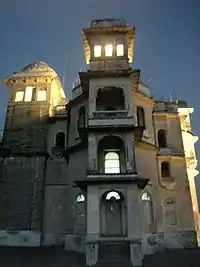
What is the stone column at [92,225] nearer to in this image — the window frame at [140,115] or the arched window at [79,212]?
the arched window at [79,212]

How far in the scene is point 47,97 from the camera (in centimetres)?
3147

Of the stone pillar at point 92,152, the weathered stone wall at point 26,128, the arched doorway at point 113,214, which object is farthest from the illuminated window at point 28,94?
the arched doorway at point 113,214

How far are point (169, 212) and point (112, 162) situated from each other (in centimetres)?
729

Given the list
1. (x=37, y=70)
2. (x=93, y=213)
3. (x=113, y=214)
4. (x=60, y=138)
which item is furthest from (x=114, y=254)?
(x=37, y=70)

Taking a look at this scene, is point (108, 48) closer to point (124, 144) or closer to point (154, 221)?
point (124, 144)

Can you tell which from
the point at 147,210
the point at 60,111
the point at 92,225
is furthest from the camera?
the point at 60,111

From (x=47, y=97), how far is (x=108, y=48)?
8.57 meters

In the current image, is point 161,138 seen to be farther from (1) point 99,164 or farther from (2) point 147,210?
(1) point 99,164

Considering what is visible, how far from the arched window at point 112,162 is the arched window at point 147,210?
11.1 feet

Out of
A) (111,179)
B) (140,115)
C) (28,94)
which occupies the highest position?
(28,94)

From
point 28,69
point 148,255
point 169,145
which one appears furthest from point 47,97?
point 148,255

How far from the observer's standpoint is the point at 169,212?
25.6 metres

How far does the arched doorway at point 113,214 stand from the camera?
2112cm

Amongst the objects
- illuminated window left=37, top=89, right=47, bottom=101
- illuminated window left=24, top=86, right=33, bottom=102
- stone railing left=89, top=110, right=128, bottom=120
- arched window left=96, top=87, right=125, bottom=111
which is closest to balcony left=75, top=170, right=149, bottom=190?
stone railing left=89, top=110, right=128, bottom=120
